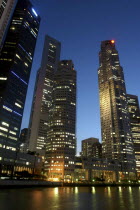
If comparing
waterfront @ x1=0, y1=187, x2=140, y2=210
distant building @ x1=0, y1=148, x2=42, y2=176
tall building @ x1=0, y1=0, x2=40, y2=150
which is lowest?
waterfront @ x1=0, y1=187, x2=140, y2=210

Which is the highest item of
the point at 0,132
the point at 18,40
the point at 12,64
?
the point at 18,40

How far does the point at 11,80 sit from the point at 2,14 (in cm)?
9242

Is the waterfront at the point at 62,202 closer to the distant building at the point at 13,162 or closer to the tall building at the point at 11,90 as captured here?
the distant building at the point at 13,162

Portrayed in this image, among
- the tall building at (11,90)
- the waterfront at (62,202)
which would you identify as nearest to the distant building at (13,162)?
the tall building at (11,90)

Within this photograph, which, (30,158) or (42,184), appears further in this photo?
(30,158)

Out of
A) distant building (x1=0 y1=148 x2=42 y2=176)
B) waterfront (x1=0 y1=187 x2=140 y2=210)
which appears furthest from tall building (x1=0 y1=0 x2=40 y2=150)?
waterfront (x1=0 y1=187 x2=140 y2=210)

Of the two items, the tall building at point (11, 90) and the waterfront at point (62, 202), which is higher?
the tall building at point (11, 90)

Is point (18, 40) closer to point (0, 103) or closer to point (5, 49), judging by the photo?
point (5, 49)

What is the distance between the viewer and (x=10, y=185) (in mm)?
92812

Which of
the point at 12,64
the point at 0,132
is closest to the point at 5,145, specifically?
the point at 0,132

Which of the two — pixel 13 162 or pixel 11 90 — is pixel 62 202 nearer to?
pixel 13 162

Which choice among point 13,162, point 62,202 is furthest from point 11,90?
point 62,202

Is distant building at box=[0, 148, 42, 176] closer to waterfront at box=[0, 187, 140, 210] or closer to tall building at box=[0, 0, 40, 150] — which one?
tall building at box=[0, 0, 40, 150]

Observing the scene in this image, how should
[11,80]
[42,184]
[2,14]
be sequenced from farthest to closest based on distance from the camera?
[11,80] < [42,184] < [2,14]
